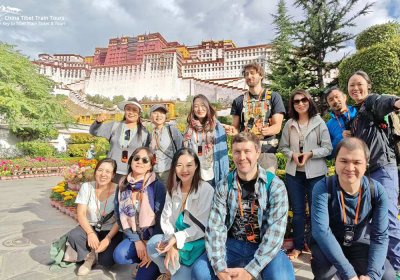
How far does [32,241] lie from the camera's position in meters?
3.70

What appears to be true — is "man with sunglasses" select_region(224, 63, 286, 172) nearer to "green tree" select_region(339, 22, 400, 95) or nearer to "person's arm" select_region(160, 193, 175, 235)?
"person's arm" select_region(160, 193, 175, 235)

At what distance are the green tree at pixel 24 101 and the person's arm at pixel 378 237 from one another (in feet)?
53.4

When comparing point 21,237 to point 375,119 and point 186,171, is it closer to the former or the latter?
point 186,171

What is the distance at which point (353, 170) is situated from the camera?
72.2 inches

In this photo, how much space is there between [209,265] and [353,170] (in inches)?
47.8

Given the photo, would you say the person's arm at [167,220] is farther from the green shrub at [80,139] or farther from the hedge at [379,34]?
the green shrub at [80,139]

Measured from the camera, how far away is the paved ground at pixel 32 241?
2.67m

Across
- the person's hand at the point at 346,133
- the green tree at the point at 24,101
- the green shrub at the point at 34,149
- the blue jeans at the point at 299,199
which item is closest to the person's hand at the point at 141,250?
the blue jeans at the point at 299,199

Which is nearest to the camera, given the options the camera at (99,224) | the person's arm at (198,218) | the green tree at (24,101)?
the person's arm at (198,218)

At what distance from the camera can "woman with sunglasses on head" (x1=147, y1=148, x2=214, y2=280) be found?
209 centimetres

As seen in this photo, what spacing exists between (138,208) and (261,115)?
166cm

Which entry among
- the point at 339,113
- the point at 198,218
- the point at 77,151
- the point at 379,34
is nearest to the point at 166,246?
the point at 198,218

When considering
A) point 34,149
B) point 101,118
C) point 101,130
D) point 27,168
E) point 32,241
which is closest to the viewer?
point 101,118

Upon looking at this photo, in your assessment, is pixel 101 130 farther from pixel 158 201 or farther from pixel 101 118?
pixel 158 201
